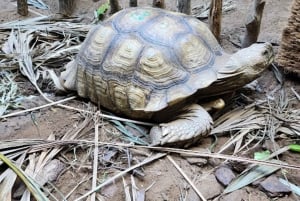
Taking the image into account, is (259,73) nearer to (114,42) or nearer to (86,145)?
(114,42)

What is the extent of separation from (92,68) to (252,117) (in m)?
1.15

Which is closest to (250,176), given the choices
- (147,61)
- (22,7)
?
(147,61)

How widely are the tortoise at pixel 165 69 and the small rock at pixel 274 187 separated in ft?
1.56

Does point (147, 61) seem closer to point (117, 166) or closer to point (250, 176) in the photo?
point (117, 166)

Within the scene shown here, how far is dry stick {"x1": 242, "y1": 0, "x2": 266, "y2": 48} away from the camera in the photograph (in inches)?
119

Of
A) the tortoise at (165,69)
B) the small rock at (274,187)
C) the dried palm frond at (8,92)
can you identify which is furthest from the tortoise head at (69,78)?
the small rock at (274,187)

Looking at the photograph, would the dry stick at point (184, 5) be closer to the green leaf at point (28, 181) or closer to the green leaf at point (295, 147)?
the green leaf at point (295, 147)

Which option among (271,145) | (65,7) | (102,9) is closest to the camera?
(271,145)

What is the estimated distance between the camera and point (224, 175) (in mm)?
2115

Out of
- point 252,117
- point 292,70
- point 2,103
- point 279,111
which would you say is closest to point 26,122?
point 2,103

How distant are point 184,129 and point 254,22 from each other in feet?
4.34

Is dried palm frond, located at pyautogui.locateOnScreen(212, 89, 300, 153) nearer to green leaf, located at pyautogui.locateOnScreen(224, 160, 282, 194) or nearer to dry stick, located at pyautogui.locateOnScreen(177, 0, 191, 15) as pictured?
green leaf, located at pyautogui.locateOnScreen(224, 160, 282, 194)

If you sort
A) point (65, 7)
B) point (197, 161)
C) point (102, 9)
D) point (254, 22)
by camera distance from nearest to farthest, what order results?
point (197, 161) → point (254, 22) → point (102, 9) → point (65, 7)

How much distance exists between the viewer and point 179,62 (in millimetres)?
2465
